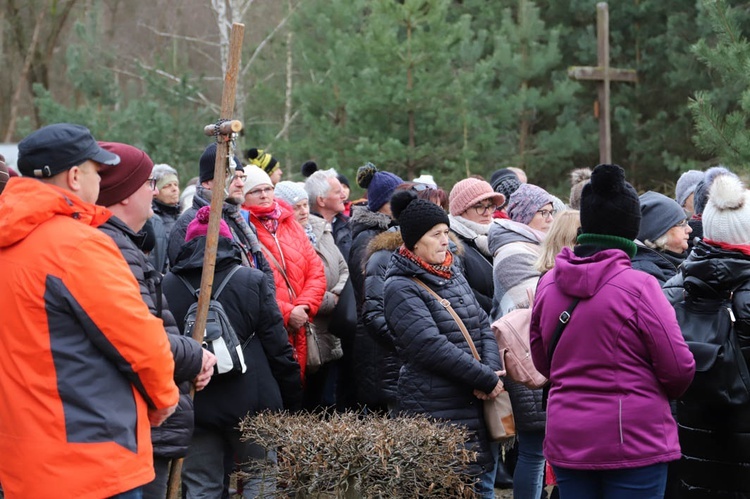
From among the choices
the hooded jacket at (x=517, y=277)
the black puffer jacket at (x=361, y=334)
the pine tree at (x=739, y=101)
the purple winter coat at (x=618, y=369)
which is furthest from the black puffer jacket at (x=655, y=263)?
the pine tree at (x=739, y=101)

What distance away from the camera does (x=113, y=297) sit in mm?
3279

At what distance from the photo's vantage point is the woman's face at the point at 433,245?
5191 millimetres

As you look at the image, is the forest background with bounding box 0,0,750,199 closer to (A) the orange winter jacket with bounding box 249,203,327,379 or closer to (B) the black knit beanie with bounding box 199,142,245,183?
(A) the orange winter jacket with bounding box 249,203,327,379

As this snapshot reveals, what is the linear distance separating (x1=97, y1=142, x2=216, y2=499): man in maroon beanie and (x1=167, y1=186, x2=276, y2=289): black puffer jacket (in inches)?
63.7

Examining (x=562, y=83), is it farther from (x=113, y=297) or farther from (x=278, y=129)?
(x=113, y=297)

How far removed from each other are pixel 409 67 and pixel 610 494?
10794 millimetres

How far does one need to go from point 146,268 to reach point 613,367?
5.98ft

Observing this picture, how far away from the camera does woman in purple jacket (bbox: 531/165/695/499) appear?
12.7ft

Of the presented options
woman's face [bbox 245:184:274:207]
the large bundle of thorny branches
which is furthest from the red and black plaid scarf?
woman's face [bbox 245:184:274:207]

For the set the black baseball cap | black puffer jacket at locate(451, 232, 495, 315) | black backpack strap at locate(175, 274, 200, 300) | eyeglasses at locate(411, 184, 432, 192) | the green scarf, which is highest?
the black baseball cap

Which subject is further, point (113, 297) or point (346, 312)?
point (346, 312)

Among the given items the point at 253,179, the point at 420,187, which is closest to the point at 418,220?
the point at 253,179

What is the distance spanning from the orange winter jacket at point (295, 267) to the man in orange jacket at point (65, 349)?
2.96 metres

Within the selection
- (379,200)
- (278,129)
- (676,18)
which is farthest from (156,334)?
(278,129)
